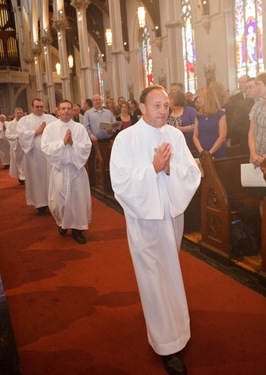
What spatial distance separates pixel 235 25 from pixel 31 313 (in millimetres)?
12334

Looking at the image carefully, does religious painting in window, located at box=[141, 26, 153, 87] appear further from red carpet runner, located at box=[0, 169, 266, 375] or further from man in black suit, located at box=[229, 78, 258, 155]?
red carpet runner, located at box=[0, 169, 266, 375]

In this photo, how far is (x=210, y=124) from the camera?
5340mm

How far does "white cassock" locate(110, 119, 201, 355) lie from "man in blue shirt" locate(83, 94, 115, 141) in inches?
228

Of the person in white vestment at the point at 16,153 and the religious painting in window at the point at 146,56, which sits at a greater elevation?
the religious painting in window at the point at 146,56

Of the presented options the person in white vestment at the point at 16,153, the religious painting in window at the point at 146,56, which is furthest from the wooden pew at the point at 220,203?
the religious painting in window at the point at 146,56

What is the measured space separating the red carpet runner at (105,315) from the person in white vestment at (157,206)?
0.90ft

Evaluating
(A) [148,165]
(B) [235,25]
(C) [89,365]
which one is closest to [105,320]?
(C) [89,365]

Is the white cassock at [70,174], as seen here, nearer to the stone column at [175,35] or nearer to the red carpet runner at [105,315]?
the red carpet runner at [105,315]

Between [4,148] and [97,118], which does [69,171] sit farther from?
[4,148]

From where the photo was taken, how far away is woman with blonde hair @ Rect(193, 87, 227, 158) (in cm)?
523

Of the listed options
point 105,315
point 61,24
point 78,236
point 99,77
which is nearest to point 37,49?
point 99,77

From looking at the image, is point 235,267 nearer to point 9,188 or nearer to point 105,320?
point 105,320

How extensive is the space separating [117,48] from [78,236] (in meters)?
10.2

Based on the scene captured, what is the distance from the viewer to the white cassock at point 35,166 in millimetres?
7676
